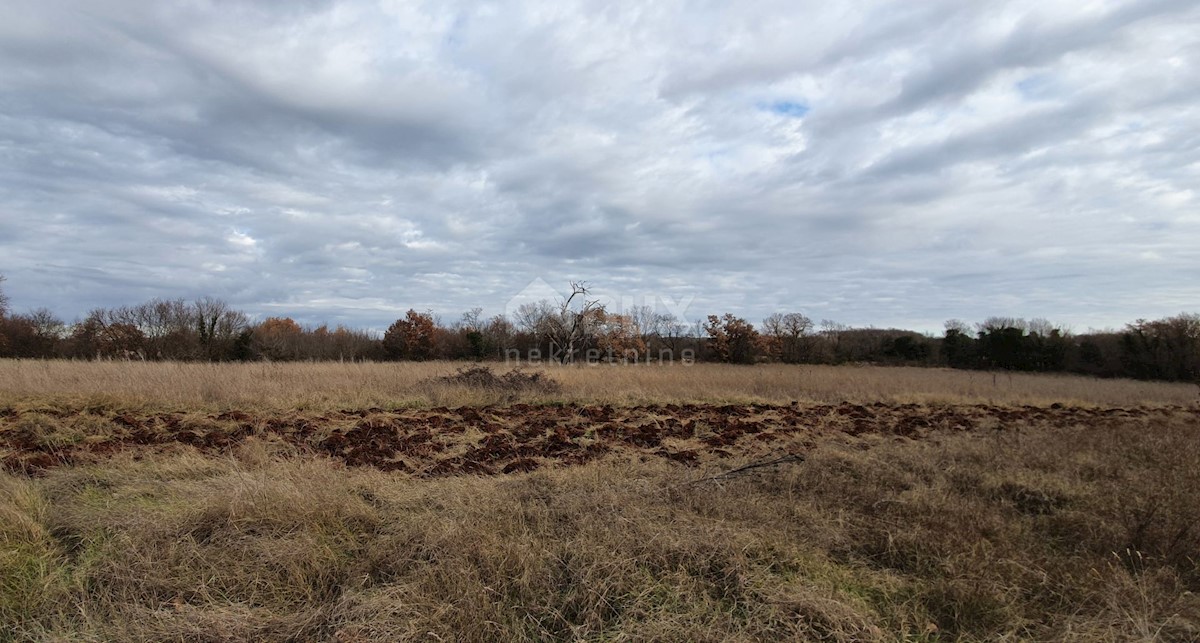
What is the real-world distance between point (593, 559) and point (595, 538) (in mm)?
294

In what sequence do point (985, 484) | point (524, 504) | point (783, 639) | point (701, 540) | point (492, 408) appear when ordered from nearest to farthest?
1. point (783, 639)
2. point (701, 540)
3. point (524, 504)
4. point (985, 484)
5. point (492, 408)

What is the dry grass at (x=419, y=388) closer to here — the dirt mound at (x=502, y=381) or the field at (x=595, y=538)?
the dirt mound at (x=502, y=381)

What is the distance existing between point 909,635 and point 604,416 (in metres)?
8.33

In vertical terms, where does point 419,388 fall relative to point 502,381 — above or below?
below

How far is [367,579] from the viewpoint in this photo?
11.4 ft

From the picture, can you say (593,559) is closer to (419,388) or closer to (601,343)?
(419,388)

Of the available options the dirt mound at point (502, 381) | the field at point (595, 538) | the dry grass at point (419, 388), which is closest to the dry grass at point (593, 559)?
the field at point (595, 538)

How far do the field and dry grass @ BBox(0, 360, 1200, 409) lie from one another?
3805mm

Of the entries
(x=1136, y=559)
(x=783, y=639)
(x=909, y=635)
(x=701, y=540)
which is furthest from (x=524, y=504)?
(x=1136, y=559)

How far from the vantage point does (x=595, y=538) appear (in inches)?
148

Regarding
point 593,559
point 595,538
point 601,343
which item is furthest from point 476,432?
point 601,343

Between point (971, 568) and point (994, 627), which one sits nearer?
point (994, 627)

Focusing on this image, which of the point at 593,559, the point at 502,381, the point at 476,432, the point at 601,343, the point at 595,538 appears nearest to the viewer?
the point at 593,559

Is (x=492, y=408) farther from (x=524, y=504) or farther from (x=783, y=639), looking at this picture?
(x=783, y=639)
